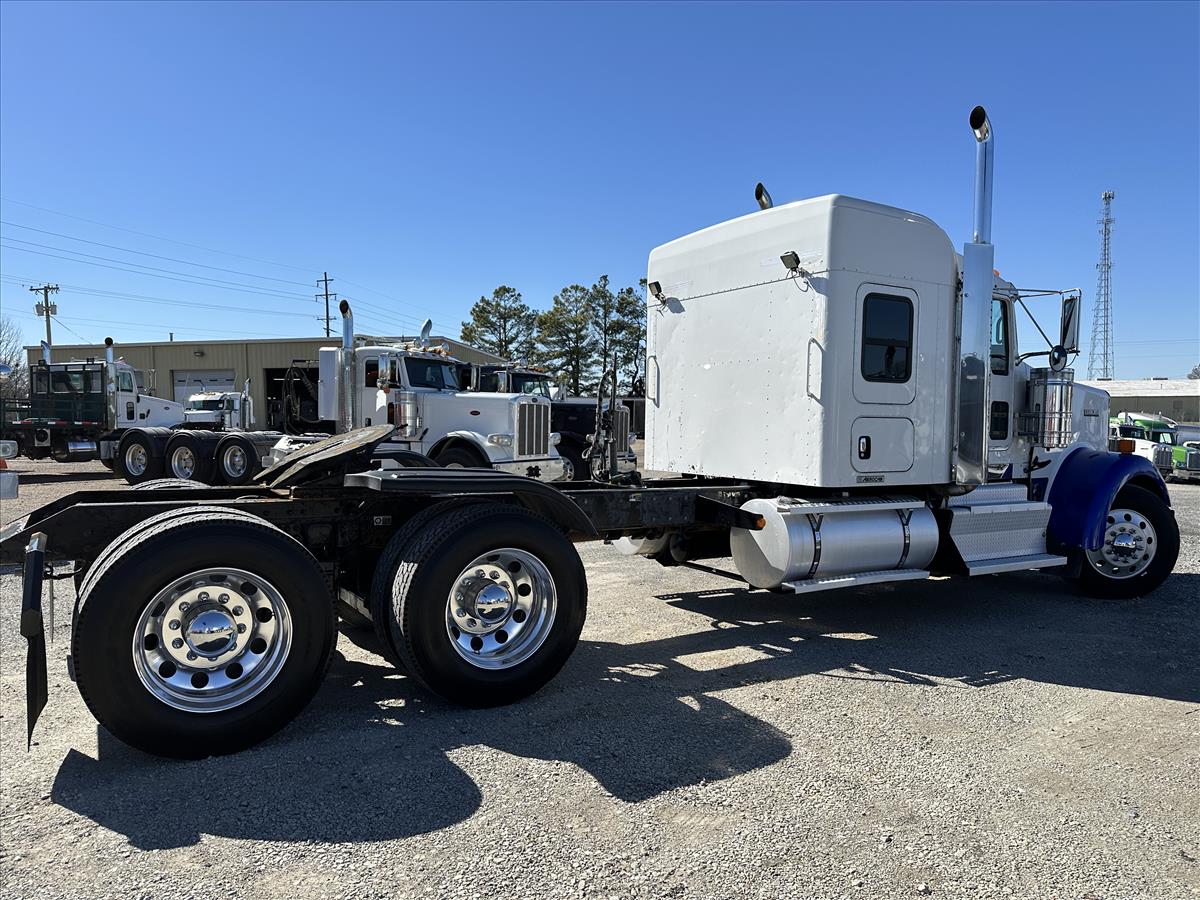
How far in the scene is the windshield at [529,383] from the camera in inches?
598

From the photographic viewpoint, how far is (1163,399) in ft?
162

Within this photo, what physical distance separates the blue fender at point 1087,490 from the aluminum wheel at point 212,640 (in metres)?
6.12

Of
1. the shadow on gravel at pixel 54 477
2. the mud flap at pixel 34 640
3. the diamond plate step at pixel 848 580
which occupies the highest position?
the mud flap at pixel 34 640

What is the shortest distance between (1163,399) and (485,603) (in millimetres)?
57939

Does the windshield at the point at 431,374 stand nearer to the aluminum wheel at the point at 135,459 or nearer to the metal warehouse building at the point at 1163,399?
the aluminum wheel at the point at 135,459

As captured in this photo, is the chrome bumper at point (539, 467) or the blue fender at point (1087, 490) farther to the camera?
the chrome bumper at point (539, 467)

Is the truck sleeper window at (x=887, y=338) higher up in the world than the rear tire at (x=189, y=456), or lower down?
higher up

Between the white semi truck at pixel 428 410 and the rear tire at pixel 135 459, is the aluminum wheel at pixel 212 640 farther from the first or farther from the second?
the rear tire at pixel 135 459

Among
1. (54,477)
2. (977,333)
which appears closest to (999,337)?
(977,333)

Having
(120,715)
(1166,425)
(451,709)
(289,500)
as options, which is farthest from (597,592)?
(1166,425)

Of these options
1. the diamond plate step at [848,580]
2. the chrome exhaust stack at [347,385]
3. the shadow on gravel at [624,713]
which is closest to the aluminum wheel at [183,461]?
the chrome exhaust stack at [347,385]

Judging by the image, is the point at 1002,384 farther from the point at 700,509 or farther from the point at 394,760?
the point at 394,760

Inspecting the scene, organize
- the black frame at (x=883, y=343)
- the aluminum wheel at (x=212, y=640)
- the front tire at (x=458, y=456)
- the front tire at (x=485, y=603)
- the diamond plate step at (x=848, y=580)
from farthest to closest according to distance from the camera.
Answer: the front tire at (x=458, y=456) < the black frame at (x=883, y=343) < the diamond plate step at (x=848, y=580) < the front tire at (x=485, y=603) < the aluminum wheel at (x=212, y=640)

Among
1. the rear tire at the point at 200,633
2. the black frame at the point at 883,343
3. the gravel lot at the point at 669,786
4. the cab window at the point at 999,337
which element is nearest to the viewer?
the gravel lot at the point at 669,786
